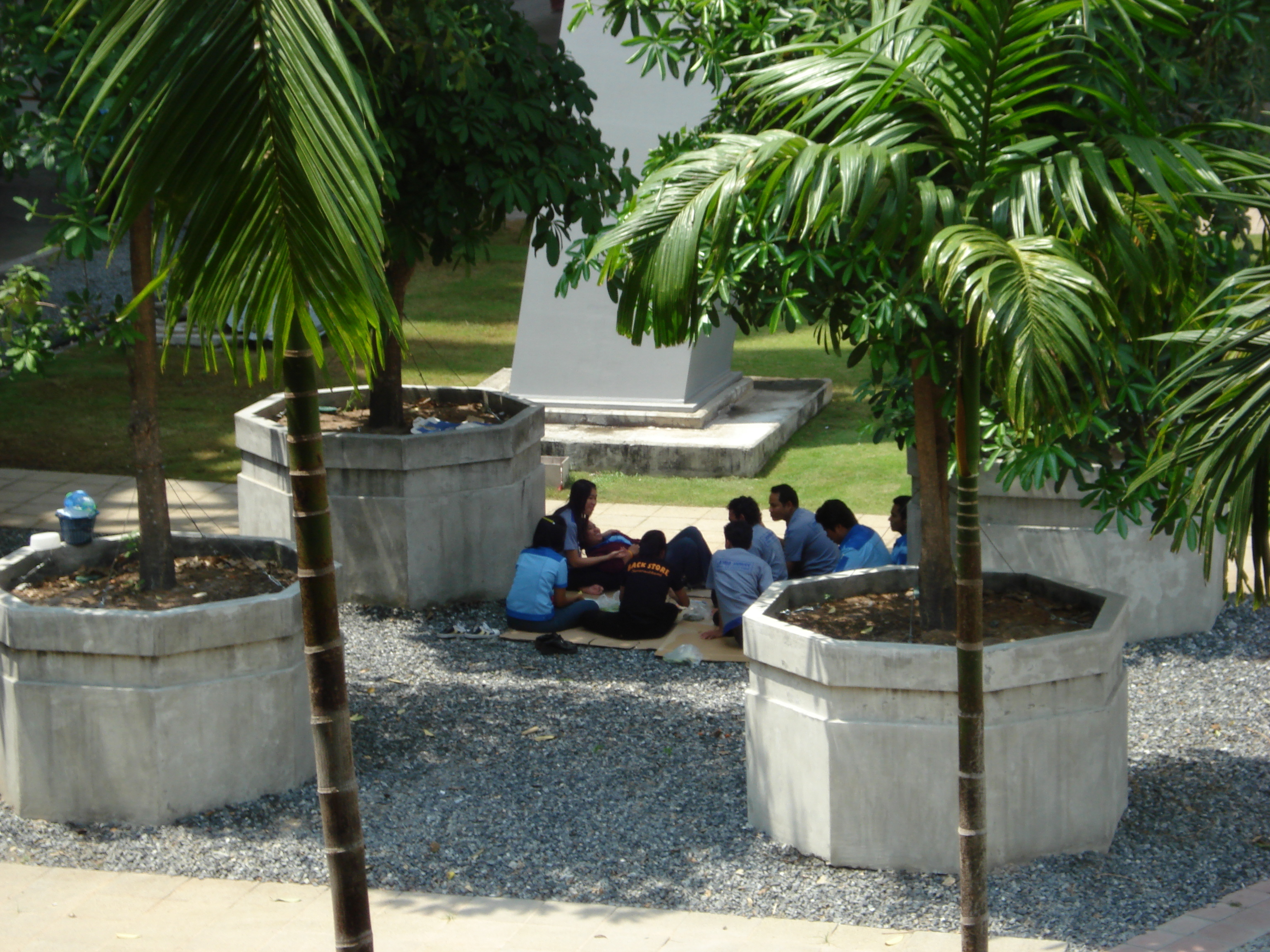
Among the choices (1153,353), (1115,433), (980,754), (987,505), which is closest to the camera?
(980,754)

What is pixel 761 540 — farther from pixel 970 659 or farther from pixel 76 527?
pixel 970 659

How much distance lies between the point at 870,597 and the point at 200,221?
4622mm

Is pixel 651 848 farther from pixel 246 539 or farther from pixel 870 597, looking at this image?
pixel 246 539

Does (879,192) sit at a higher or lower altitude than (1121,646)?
higher

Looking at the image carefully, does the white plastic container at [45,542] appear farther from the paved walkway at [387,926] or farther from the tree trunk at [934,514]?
the tree trunk at [934,514]

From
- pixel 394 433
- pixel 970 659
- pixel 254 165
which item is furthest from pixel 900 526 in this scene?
pixel 254 165

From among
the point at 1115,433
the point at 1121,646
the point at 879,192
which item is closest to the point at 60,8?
the point at 879,192

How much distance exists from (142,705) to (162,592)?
811mm

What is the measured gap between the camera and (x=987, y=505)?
8.27 meters

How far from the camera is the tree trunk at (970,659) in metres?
3.74

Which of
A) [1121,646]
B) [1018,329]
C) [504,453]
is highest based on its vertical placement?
[1018,329]

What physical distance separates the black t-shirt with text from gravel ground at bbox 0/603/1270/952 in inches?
17.2

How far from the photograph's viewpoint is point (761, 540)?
28.4ft

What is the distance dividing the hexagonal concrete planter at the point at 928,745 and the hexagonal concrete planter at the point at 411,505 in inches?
151
